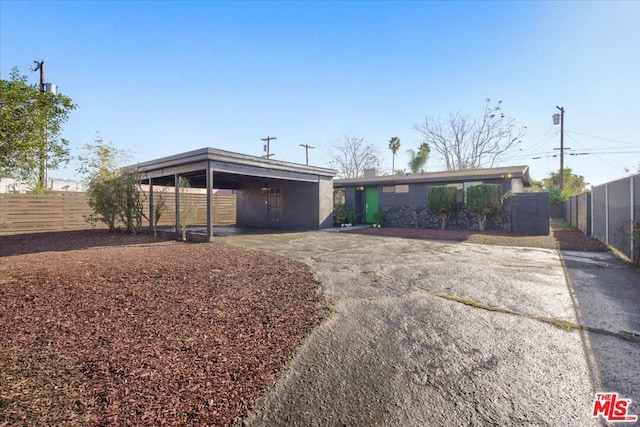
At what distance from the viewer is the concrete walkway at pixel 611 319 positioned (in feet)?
7.40

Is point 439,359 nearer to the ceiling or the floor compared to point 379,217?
nearer to the floor

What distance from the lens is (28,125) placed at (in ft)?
13.7

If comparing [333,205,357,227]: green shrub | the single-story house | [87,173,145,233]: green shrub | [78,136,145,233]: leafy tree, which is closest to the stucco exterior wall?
[333,205,357,227]: green shrub

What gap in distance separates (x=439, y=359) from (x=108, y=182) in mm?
11459

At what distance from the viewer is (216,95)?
45.1 ft

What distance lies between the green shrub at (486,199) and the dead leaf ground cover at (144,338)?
9790 millimetres

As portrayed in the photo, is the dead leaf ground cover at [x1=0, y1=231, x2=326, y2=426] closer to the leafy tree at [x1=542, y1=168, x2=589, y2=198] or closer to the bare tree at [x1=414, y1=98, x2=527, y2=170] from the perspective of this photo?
the bare tree at [x1=414, y1=98, x2=527, y2=170]

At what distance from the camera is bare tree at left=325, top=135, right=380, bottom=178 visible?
33219mm

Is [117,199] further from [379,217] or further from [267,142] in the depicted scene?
[267,142]

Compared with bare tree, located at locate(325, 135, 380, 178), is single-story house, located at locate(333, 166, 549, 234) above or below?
below

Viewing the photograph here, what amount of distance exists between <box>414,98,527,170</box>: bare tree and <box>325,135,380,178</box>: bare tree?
623cm

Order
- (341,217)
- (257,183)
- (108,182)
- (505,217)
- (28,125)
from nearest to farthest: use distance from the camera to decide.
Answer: (28,125) → (108,182) → (505,217) → (341,217) → (257,183)

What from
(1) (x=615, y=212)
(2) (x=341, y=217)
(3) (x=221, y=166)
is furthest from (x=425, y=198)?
(3) (x=221, y=166)

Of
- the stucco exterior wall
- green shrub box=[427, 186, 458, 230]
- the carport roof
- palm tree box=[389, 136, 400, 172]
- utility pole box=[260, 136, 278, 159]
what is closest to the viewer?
the carport roof
